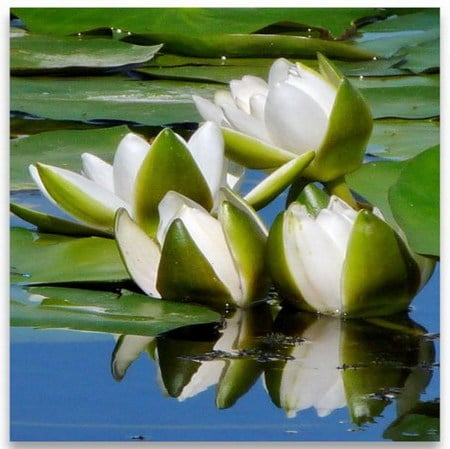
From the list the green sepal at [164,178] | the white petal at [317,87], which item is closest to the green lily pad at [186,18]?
the white petal at [317,87]

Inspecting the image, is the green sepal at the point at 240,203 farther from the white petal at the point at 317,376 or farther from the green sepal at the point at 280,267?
the white petal at the point at 317,376

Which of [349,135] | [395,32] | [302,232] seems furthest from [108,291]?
[395,32]

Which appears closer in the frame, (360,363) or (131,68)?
(360,363)

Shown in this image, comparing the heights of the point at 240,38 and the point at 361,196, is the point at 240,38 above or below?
above

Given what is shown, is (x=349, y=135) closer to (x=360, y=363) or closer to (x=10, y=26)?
(x=360, y=363)

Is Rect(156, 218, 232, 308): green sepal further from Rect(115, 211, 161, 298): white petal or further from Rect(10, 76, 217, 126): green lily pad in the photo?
Rect(10, 76, 217, 126): green lily pad

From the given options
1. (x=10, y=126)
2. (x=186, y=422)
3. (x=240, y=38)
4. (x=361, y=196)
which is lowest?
(x=186, y=422)

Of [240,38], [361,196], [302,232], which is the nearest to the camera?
[302,232]
